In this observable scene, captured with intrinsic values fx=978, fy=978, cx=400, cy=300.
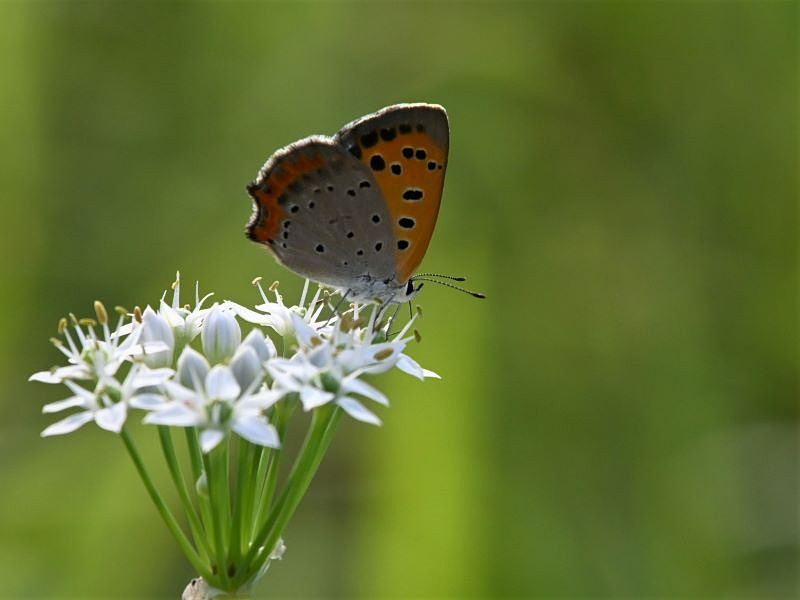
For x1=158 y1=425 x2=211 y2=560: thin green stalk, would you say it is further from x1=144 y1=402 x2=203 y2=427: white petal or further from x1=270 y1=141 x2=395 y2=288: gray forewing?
x1=270 y1=141 x2=395 y2=288: gray forewing

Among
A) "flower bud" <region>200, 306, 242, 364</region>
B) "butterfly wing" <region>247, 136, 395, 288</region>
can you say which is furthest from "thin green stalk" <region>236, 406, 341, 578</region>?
"butterfly wing" <region>247, 136, 395, 288</region>

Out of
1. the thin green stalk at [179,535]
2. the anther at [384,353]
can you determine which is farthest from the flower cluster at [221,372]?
the thin green stalk at [179,535]

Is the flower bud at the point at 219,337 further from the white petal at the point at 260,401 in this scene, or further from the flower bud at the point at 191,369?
the white petal at the point at 260,401

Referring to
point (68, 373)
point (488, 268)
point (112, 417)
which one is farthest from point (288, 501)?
point (488, 268)

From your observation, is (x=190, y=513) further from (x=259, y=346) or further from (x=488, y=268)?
(x=488, y=268)

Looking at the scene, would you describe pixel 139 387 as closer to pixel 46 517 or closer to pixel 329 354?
pixel 329 354

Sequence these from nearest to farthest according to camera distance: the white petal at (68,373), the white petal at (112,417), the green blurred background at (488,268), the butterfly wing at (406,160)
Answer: the white petal at (112,417)
the white petal at (68,373)
the butterfly wing at (406,160)
the green blurred background at (488,268)
